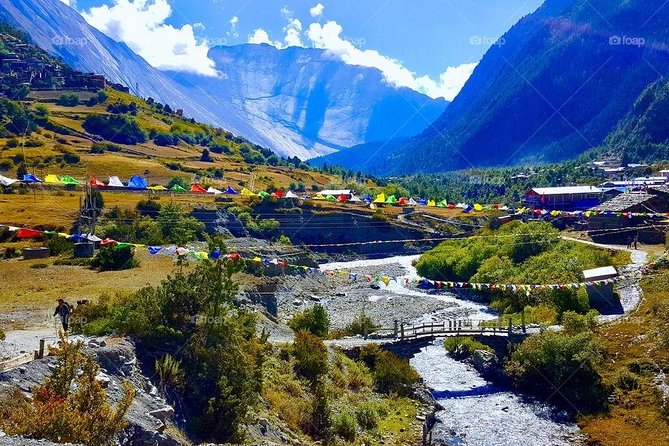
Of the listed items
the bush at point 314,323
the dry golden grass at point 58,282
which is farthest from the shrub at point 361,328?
the dry golden grass at point 58,282

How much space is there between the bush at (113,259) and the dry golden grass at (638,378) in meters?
35.7

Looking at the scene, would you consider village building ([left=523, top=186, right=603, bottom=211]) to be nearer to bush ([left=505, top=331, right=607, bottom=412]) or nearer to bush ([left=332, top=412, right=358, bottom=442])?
bush ([left=505, top=331, right=607, bottom=412])

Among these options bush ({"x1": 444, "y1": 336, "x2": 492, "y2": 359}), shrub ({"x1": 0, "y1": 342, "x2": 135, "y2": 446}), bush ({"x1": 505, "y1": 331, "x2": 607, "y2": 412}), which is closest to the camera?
shrub ({"x1": 0, "y1": 342, "x2": 135, "y2": 446})

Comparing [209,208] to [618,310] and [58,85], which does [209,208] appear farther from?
[58,85]

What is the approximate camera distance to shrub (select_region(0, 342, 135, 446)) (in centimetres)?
1596

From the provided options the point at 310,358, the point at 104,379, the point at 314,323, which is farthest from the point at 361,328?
the point at 104,379

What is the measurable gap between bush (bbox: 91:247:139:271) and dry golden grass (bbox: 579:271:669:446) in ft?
117

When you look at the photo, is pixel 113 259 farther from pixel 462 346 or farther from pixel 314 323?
pixel 462 346

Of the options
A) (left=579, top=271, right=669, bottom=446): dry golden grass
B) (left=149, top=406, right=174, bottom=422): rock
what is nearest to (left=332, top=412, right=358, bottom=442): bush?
(left=149, top=406, right=174, bottom=422): rock

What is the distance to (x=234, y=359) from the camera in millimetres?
25781

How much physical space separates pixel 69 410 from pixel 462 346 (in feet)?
113

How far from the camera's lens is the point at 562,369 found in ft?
128

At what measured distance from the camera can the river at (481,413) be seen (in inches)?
1308

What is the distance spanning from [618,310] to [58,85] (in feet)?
600
